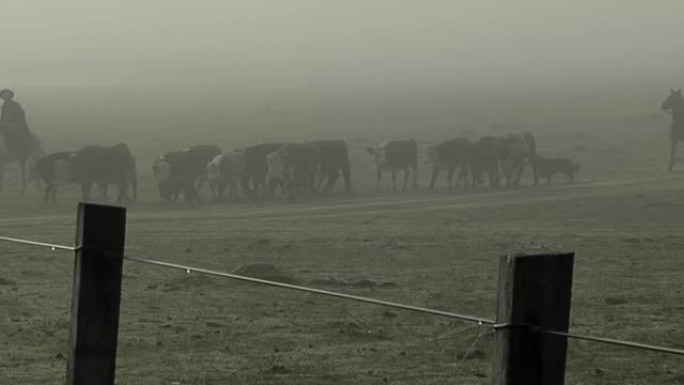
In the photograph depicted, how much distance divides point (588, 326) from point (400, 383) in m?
3.58

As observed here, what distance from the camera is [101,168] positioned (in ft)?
111

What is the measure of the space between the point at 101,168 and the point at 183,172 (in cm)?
168

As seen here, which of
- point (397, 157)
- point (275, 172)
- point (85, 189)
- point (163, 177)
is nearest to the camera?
point (85, 189)

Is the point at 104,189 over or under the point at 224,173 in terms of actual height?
under

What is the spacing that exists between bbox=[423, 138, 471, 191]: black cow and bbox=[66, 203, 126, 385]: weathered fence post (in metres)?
30.5

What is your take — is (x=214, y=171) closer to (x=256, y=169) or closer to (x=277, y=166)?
(x=277, y=166)

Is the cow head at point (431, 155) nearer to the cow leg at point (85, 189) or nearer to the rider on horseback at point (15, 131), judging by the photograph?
the cow leg at point (85, 189)

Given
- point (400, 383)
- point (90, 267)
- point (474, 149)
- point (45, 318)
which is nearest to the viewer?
point (90, 267)

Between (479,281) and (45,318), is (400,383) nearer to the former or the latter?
(45,318)

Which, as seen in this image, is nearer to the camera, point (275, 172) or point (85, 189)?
point (85, 189)

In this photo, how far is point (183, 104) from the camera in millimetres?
96188

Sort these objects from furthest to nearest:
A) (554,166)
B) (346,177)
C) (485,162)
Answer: (485,162) < (554,166) < (346,177)

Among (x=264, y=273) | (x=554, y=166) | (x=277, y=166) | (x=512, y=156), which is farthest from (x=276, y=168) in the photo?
(x=264, y=273)

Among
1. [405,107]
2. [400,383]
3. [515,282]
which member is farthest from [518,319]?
[405,107]
